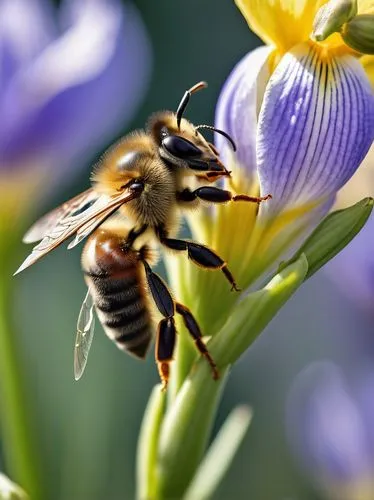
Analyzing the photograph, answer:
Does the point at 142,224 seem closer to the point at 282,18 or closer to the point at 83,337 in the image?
the point at 83,337

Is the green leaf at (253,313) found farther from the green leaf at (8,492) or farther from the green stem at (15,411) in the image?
the green stem at (15,411)

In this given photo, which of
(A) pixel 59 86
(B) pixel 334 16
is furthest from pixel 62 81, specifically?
(B) pixel 334 16

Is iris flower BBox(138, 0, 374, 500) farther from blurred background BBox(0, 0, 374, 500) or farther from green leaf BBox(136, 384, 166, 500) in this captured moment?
blurred background BBox(0, 0, 374, 500)

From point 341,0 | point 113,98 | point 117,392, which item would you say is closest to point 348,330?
point 117,392

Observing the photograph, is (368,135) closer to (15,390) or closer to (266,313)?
(266,313)

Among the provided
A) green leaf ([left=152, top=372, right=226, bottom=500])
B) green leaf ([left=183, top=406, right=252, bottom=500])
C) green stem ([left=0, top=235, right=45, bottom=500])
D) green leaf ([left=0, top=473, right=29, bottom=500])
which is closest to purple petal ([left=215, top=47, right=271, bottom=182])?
green leaf ([left=152, top=372, right=226, bottom=500])

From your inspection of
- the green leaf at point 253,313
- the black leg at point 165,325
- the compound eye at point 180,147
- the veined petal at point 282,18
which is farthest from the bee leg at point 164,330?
the veined petal at point 282,18

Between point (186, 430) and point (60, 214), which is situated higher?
point (60, 214)
